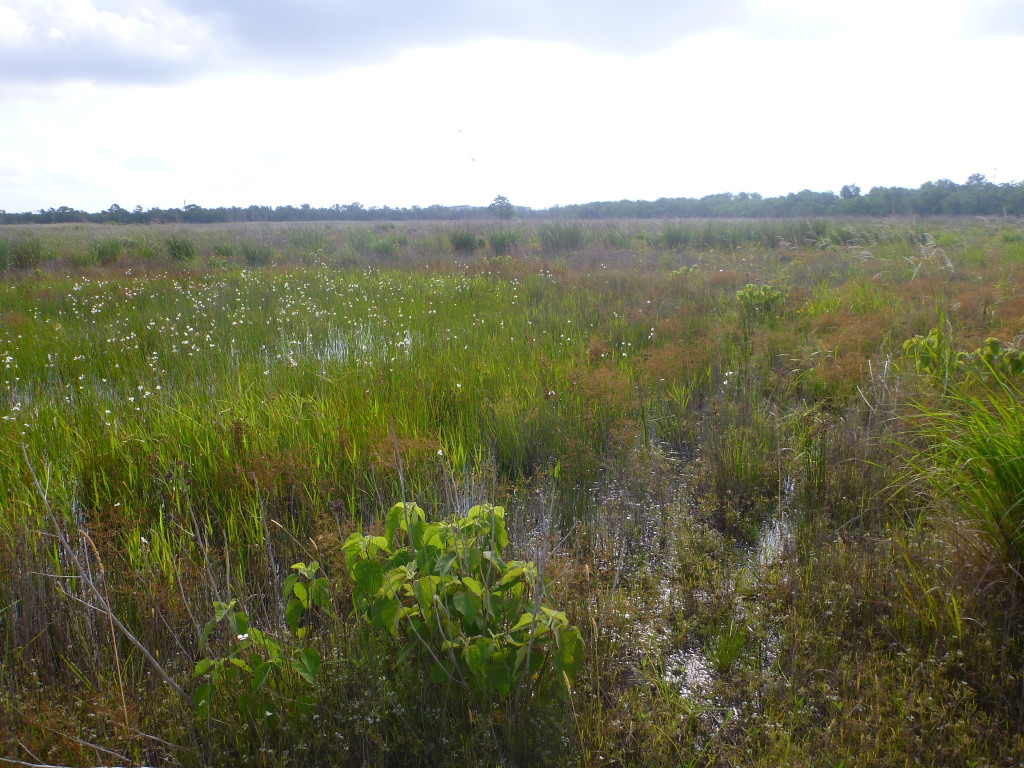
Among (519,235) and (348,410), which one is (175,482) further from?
(519,235)

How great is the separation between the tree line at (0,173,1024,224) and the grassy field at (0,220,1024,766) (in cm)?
1598

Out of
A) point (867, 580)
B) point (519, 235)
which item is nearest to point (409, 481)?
point (867, 580)

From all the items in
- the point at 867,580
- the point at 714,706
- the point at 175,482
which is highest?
the point at 175,482

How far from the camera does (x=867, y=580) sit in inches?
99.8

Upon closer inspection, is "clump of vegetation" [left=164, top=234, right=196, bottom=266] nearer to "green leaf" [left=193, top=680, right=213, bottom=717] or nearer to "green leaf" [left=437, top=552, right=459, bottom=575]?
"green leaf" [left=193, top=680, right=213, bottom=717]

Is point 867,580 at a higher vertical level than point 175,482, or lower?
lower

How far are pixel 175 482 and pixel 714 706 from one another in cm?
280

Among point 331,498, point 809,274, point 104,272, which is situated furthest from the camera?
point 104,272

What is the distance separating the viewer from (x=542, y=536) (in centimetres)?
270

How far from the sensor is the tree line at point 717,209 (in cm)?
3022

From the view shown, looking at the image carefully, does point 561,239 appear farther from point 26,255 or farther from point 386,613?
point 386,613

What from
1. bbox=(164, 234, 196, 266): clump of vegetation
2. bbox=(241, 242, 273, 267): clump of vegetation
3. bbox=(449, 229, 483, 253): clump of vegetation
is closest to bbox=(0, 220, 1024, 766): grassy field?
bbox=(164, 234, 196, 266): clump of vegetation

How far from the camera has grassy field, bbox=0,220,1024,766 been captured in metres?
1.88

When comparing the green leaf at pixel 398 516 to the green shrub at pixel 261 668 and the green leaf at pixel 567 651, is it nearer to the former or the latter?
the green shrub at pixel 261 668
